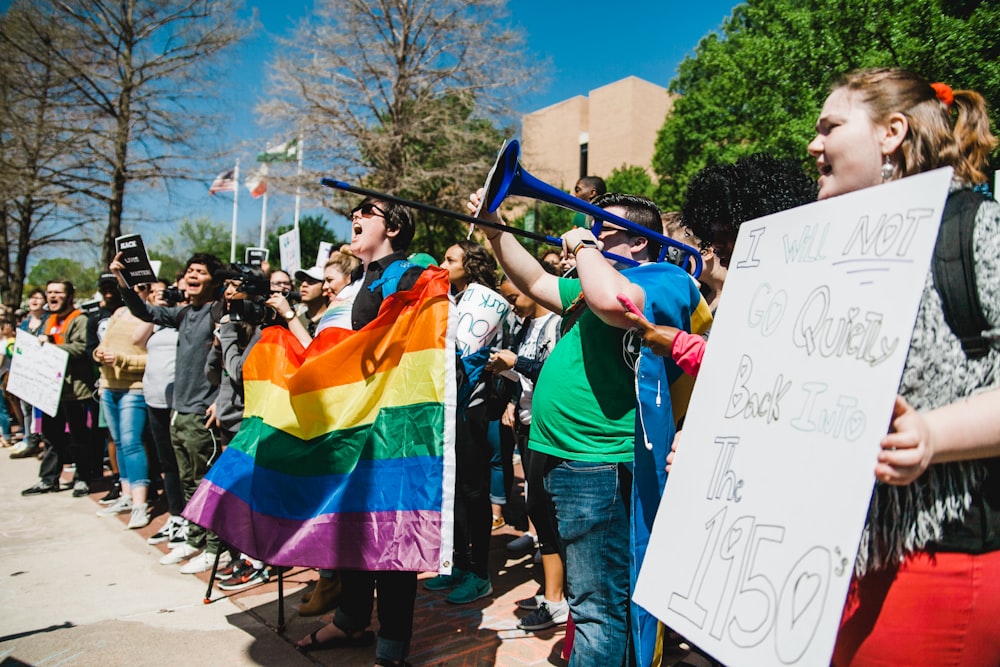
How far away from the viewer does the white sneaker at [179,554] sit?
15.0 ft

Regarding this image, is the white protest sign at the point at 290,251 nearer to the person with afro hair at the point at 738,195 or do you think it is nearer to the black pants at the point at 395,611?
the black pants at the point at 395,611

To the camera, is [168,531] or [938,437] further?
[168,531]

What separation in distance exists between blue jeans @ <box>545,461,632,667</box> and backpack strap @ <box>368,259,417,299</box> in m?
1.20

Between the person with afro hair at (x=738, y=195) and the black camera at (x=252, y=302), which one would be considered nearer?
the person with afro hair at (x=738, y=195)

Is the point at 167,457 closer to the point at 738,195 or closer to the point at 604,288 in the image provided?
the point at 604,288

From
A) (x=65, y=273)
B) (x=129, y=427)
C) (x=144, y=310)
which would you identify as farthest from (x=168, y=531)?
(x=65, y=273)

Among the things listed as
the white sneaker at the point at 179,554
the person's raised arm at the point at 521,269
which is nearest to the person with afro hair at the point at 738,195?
the person's raised arm at the point at 521,269

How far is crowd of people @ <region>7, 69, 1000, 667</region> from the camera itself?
1247 mm

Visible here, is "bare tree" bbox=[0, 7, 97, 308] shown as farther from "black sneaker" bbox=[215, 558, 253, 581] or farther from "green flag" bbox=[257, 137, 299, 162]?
"black sneaker" bbox=[215, 558, 253, 581]

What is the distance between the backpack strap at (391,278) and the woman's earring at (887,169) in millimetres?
1963

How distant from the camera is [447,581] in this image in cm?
410

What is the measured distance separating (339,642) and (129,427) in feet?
11.2

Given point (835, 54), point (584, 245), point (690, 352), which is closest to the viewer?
point (690, 352)

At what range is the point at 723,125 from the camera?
900 inches
